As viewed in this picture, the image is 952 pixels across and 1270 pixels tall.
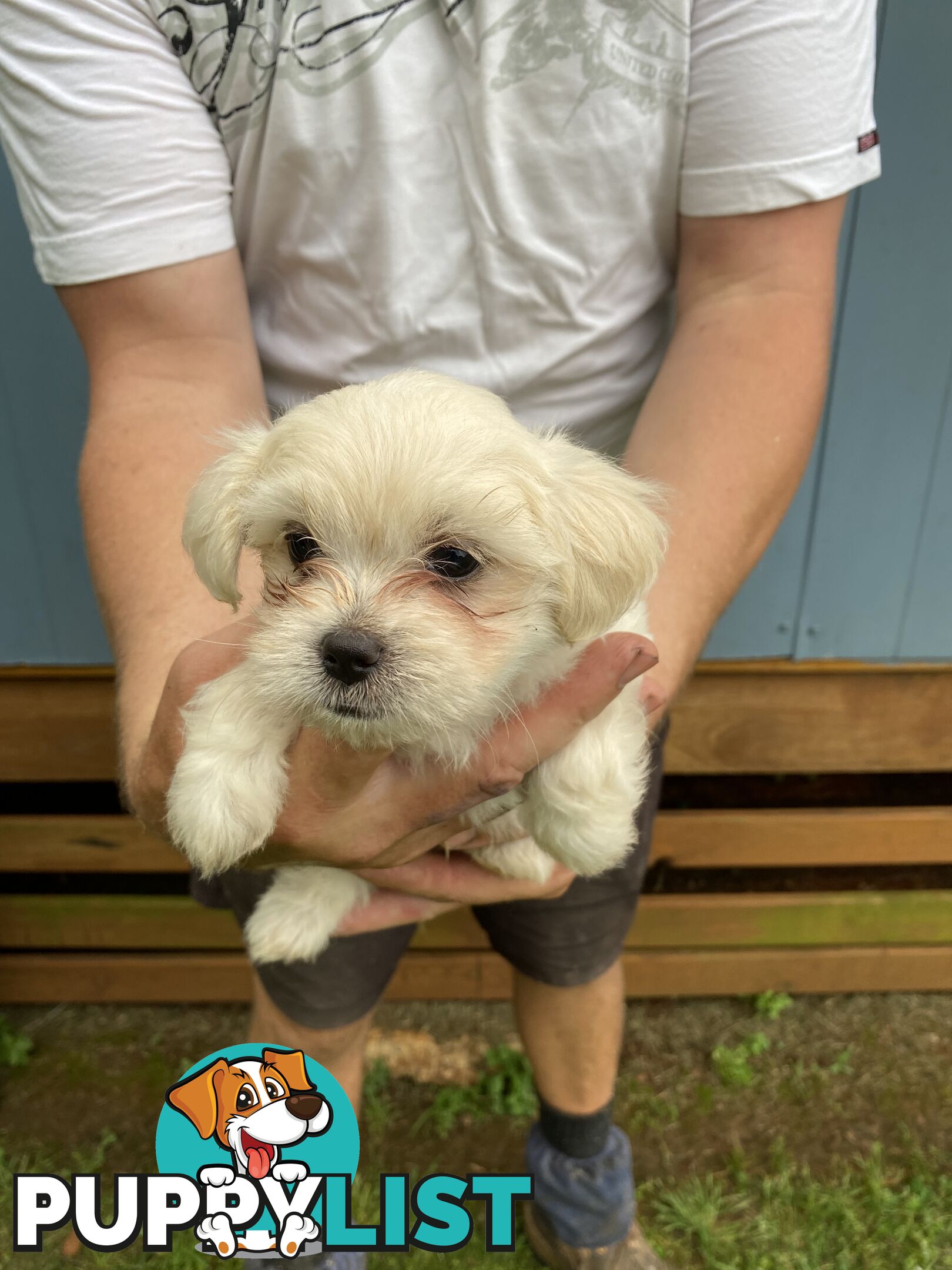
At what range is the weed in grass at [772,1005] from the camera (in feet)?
10.7

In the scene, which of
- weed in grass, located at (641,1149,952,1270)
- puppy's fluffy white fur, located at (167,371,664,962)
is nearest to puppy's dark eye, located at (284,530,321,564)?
puppy's fluffy white fur, located at (167,371,664,962)

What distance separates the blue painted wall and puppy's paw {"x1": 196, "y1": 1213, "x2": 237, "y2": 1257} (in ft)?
5.31

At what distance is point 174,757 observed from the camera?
154 centimetres

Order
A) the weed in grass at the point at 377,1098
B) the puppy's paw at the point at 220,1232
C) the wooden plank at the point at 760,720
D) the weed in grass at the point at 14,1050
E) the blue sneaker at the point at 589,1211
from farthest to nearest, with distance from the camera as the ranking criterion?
the weed in grass at the point at 14,1050 < the weed in grass at the point at 377,1098 < the wooden plank at the point at 760,720 < the blue sneaker at the point at 589,1211 < the puppy's paw at the point at 220,1232

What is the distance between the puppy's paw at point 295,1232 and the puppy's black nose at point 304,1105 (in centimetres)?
31

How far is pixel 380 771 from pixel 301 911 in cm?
47

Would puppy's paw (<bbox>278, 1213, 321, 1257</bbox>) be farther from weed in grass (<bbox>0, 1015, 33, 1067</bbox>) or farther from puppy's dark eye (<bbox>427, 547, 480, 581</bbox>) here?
weed in grass (<bbox>0, 1015, 33, 1067</bbox>)

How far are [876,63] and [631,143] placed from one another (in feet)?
2.86

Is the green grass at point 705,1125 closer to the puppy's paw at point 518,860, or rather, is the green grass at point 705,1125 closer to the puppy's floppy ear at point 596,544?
the puppy's paw at point 518,860

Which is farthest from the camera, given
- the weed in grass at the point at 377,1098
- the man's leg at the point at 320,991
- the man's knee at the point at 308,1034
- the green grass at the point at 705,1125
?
the weed in grass at the point at 377,1098

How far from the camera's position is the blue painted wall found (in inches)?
89.9

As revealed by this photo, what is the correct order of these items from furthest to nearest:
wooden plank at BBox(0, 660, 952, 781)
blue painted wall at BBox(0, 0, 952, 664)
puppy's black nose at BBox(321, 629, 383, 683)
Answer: wooden plank at BBox(0, 660, 952, 781), blue painted wall at BBox(0, 0, 952, 664), puppy's black nose at BBox(321, 629, 383, 683)

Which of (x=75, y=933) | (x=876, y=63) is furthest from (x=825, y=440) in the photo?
(x=75, y=933)

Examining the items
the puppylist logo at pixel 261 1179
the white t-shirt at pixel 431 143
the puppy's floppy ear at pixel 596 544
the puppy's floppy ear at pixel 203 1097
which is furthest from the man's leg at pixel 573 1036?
the white t-shirt at pixel 431 143
